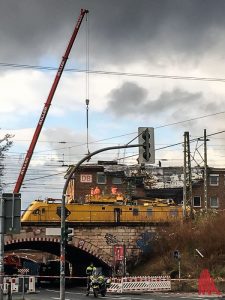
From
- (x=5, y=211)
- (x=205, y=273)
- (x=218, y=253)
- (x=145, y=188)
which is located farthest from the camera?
(x=145, y=188)

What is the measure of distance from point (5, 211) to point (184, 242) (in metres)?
31.2

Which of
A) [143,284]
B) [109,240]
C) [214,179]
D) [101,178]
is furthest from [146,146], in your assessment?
[214,179]

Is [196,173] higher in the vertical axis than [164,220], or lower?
higher

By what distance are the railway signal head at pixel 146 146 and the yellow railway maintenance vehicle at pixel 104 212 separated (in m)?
27.0

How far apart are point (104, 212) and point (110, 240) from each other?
2.57 meters

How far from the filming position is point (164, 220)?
49.8 m

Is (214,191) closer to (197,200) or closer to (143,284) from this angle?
(197,200)

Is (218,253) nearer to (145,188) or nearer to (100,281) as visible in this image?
(100,281)

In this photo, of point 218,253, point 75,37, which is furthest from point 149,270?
point 75,37

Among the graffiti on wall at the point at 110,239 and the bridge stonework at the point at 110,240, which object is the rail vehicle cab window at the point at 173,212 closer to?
the bridge stonework at the point at 110,240

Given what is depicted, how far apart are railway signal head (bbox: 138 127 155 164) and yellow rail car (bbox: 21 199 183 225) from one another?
2724cm

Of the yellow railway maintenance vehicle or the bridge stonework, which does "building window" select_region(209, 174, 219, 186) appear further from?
the bridge stonework

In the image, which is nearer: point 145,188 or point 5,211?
point 5,211

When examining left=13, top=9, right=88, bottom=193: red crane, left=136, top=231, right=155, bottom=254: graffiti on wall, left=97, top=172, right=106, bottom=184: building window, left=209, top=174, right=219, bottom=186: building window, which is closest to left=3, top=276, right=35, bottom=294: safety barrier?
left=13, top=9, right=88, bottom=193: red crane
